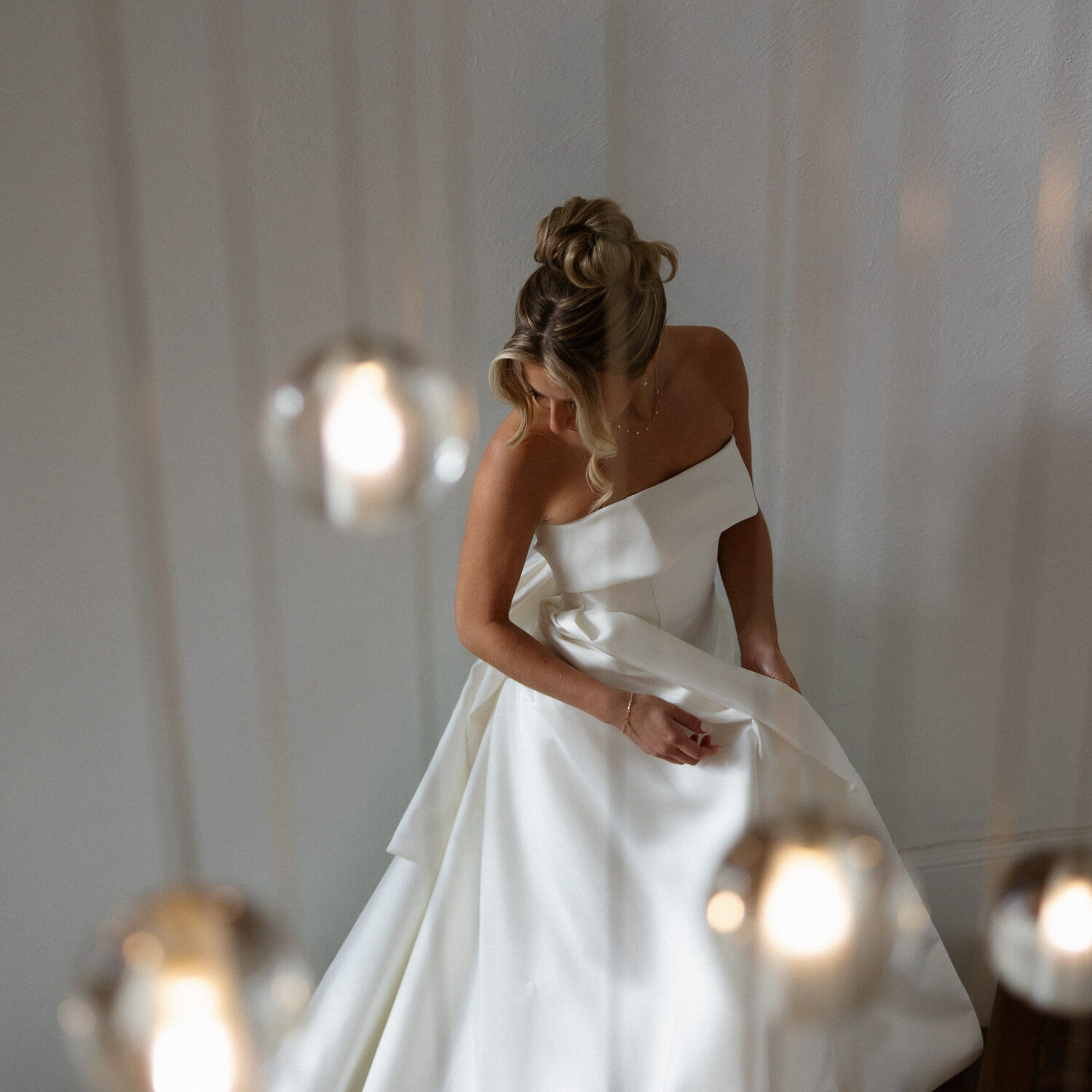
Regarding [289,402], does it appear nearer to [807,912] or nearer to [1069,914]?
[807,912]

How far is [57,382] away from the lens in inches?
40.3

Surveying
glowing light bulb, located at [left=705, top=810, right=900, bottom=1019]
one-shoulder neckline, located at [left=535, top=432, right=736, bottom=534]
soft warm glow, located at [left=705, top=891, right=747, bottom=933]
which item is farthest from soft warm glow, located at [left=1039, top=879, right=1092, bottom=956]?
one-shoulder neckline, located at [left=535, top=432, right=736, bottom=534]

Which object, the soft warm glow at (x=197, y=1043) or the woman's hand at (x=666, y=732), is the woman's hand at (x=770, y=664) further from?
the soft warm glow at (x=197, y=1043)

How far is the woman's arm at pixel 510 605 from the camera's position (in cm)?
94

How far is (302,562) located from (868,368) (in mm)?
767

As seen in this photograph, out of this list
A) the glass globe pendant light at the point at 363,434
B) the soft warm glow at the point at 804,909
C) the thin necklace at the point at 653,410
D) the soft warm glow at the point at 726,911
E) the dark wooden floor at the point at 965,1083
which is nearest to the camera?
the glass globe pendant light at the point at 363,434

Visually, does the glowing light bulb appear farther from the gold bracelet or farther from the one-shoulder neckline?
the one-shoulder neckline

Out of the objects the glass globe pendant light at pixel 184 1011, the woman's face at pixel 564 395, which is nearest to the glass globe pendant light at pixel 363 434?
the woman's face at pixel 564 395

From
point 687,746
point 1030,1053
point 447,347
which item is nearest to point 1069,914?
point 687,746

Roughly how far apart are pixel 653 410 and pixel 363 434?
44 cm

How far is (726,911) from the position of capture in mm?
911

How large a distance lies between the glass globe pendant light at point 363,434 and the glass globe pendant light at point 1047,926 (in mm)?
512

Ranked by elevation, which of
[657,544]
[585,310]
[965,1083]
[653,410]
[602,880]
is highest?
[585,310]

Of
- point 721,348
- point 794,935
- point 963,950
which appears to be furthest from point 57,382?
point 963,950
